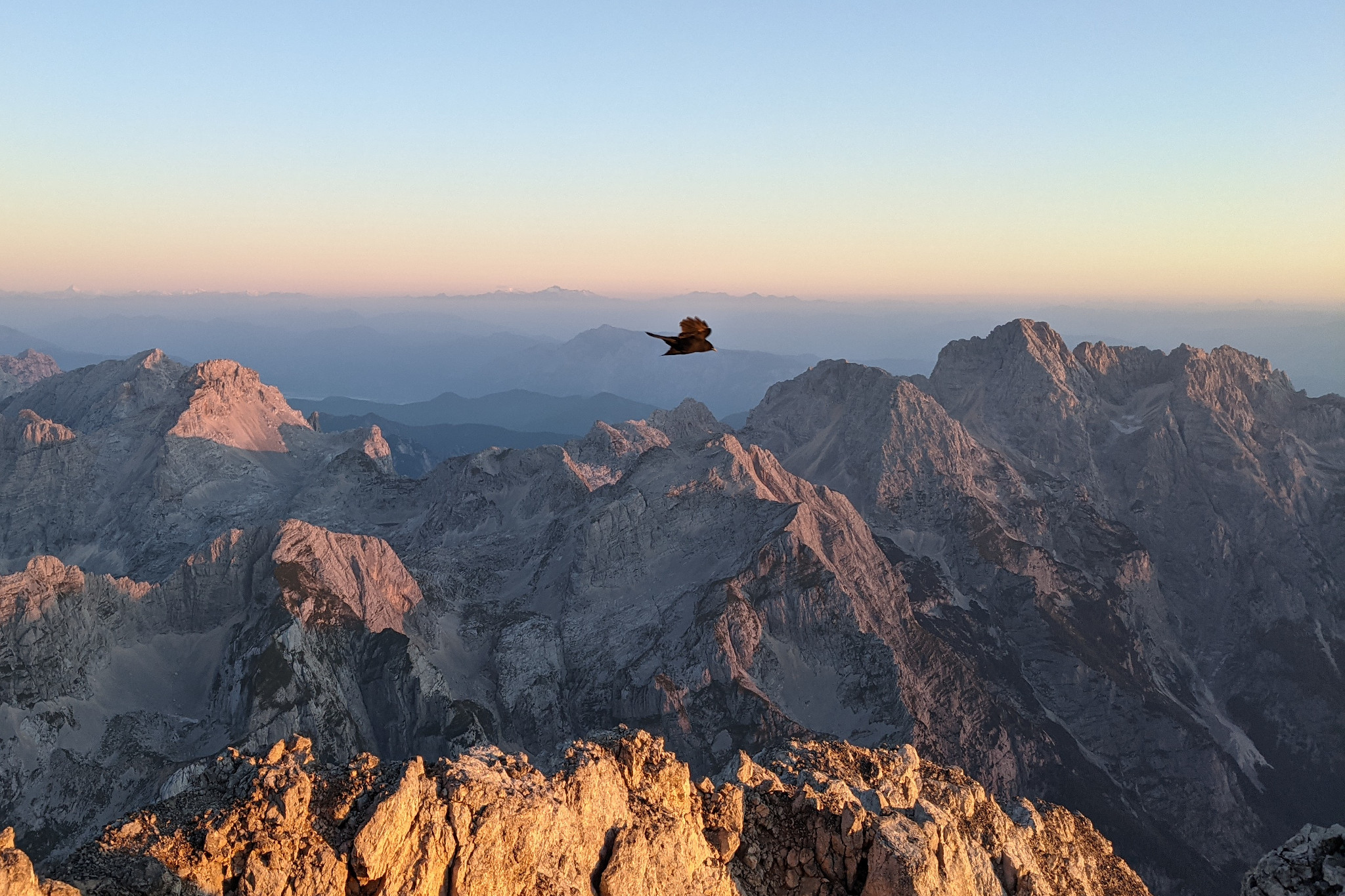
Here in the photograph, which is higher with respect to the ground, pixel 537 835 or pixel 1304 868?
pixel 1304 868

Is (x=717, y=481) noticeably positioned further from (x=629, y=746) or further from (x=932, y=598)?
(x=629, y=746)

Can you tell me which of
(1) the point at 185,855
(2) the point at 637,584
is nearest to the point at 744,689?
(2) the point at 637,584

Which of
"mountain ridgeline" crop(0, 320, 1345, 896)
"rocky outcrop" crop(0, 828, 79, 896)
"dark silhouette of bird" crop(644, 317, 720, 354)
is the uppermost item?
"dark silhouette of bird" crop(644, 317, 720, 354)

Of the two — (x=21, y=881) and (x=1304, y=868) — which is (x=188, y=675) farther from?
(x=1304, y=868)

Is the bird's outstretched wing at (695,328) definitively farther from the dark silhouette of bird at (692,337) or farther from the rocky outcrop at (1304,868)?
the rocky outcrop at (1304,868)

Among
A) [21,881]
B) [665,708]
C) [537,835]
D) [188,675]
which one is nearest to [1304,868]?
[537,835]

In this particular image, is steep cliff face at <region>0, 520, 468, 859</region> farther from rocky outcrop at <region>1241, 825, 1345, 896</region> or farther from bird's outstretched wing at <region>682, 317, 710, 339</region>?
rocky outcrop at <region>1241, 825, 1345, 896</region>

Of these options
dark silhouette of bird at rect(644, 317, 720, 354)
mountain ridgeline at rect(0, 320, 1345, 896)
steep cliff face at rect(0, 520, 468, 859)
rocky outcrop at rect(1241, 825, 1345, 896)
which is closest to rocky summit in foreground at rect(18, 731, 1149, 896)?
mountain ridgeline at rect(0, 320, 1345, 896)
